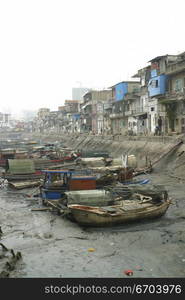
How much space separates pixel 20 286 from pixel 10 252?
6.04 meters

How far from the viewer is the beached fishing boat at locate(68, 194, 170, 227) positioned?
1817 centimetres

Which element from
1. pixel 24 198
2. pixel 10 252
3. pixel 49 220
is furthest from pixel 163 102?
pixel 10 252

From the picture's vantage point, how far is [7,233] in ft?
60.5

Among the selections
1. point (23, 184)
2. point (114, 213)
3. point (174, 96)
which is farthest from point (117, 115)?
point (114, 213)

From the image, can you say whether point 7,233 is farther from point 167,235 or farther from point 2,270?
point 167,235

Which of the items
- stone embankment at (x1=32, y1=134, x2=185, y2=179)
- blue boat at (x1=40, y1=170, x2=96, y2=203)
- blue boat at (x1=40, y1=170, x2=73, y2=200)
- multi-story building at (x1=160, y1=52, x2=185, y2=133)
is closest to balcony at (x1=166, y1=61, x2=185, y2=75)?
multi-story building at (x1=160, y1=52, x2=185, y2=133)

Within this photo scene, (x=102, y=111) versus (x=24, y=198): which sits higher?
(x=102, y=111)

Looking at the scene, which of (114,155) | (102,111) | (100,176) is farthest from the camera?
(102,111)

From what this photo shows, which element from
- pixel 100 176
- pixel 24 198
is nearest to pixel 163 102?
pixel 100 176

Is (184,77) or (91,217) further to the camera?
(184,77)

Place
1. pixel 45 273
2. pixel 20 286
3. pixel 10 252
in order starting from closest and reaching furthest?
pixel 20 286, pixel 45 273, pixel 10 252

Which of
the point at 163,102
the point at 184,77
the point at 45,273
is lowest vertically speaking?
the point at 45,273

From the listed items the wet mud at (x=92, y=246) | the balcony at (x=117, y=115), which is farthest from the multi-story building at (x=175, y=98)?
the wet mud at (x=92, y=246)

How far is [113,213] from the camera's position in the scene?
727 inches
